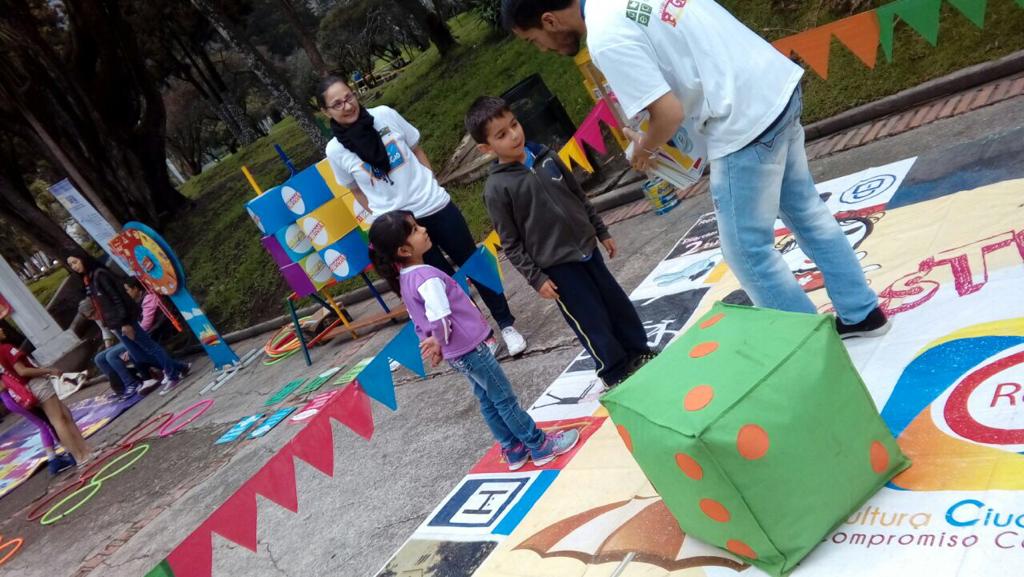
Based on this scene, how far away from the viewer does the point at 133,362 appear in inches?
368

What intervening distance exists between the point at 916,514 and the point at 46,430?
8046 mm

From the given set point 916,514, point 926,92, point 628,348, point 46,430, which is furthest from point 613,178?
point 46,430

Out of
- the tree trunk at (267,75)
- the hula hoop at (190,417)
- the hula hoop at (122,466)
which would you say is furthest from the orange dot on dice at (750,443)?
the tree trunk at (267,75)

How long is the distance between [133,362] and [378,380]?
737 centimetres

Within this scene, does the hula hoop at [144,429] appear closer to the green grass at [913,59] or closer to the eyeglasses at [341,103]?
the eyeglasses at [341,103]

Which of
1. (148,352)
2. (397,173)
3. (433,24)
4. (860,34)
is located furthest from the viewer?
(433,24)

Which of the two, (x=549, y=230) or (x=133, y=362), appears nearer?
(x=549, y=230)

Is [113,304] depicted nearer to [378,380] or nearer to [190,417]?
[190,417]

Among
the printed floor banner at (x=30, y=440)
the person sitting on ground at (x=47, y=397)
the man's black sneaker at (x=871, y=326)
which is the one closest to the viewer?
the man's black sneaker at (x=871, y=326)

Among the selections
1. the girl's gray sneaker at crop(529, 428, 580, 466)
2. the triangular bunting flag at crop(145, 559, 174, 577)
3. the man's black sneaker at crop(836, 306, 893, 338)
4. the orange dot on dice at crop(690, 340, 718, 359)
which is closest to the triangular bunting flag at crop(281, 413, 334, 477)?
the triangular bunting flag at crop(145, 559, 174, 577)

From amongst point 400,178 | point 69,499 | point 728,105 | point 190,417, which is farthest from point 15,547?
point 728,105

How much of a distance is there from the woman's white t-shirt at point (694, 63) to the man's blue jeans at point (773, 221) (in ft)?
0.29

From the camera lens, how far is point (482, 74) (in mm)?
11898

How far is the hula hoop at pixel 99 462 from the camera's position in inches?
269
